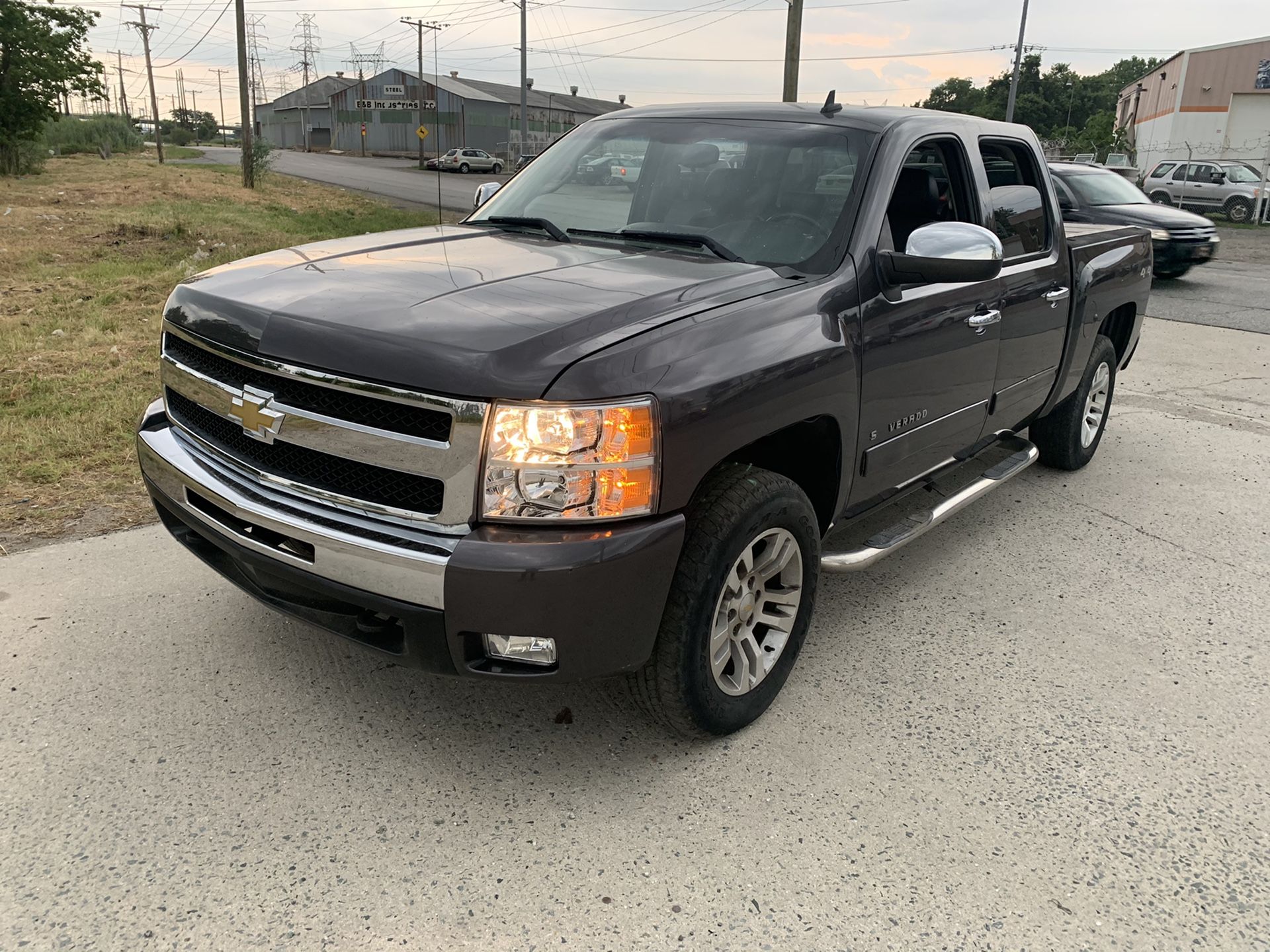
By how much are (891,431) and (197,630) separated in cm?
260

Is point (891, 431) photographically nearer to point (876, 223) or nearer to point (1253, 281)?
point (876, 223)

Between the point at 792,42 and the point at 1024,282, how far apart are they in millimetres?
16849

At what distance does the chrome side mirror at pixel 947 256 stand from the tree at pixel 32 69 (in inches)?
1288

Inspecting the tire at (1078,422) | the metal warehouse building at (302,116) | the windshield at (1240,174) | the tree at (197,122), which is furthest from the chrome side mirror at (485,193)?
the tree at (197,122)

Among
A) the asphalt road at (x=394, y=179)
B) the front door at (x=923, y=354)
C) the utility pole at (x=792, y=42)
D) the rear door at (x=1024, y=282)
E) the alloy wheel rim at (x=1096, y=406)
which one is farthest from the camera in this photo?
the asphalt road at (x=394, y=179)

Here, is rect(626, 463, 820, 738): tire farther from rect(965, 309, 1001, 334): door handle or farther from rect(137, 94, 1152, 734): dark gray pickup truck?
rect(965, 309, 1001, 334): door handle

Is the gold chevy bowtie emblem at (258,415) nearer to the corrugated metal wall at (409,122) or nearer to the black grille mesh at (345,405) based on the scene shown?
the black grille mesh at (345,405)

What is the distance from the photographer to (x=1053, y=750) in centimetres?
296

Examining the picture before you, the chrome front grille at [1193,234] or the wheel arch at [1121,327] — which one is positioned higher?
the chrome front grille at [1193,234]

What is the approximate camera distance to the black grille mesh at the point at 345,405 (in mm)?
2355

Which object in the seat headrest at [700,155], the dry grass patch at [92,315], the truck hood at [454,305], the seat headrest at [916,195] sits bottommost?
the dry grass patch at [92,315]

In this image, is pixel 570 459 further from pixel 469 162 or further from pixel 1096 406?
pixel 469 162

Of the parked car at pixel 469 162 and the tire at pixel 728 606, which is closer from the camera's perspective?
the tire at pixel 728 606

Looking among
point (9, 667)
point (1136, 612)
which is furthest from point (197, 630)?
point (1136, 612)
